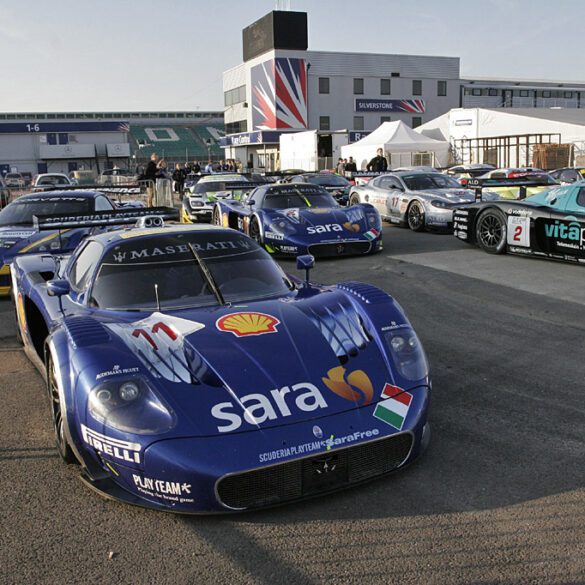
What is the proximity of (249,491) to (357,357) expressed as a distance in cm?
105

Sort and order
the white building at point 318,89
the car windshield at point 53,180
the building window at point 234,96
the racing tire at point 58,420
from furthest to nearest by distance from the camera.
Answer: the building window at point 234,96, the white building at point 318,89, the car windshield at point 53,180, the racing tire at point 58,420

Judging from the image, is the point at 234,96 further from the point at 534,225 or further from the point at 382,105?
the point at 534,225

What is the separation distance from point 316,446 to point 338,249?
26.2 feet

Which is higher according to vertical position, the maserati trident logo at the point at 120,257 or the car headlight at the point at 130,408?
the maserati trident logo at the point at 120,257

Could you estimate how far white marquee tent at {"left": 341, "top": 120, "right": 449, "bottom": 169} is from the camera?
39.1 metres

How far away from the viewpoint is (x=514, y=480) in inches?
136

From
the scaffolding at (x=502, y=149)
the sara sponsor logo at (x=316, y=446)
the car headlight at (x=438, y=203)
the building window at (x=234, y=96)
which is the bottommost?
the sara sponsor logo at (x=316, y=446)

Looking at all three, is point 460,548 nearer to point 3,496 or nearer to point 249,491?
point 249,491

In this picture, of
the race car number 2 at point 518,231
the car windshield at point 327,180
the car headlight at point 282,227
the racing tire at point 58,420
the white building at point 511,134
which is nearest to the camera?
the racing tire at point 58,420

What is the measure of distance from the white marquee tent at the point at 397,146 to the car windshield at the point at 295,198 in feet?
89.1

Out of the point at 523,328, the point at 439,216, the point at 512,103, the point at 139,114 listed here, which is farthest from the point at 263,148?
the point at 523,328

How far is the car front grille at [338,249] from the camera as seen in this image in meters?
10.9

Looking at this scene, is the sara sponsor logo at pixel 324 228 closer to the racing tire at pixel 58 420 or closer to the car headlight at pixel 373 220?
the car headlight at pixel 373 220

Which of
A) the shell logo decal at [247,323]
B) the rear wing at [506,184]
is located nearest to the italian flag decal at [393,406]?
the shell logo decal at [247,323]
